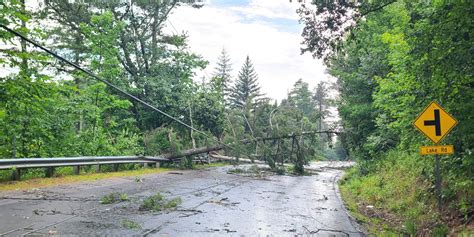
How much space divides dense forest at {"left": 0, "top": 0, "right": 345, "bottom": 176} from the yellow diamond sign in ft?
26.8

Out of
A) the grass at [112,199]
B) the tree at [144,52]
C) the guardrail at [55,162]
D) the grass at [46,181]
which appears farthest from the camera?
the tree at [144,52]

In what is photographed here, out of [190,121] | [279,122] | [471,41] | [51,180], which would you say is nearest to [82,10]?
[190,121]

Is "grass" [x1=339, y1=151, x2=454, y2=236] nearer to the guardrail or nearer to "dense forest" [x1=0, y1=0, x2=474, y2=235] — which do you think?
"dense forest" [x1=0, y1=0, x2=474, y2=235]

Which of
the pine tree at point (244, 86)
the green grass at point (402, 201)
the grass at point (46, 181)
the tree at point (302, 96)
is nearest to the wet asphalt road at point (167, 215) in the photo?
the grass at point (46, 181)

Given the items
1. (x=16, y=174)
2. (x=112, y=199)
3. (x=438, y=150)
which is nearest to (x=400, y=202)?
(x=438, y=150)

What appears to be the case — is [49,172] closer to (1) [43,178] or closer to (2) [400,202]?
(1) [43,178]

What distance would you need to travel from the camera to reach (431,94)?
8484 millimetres

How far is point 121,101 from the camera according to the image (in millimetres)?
20734

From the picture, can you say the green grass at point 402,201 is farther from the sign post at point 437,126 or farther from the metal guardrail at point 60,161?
the metal guardrail at point 60,161

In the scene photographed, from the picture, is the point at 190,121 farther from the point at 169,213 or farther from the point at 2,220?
the point at 2,220

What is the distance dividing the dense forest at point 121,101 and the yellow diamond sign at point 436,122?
26.8ft

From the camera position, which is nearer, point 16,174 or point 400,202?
point 400,202

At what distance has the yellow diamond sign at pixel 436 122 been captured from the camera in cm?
773

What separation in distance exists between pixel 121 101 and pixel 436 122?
1694 cm
